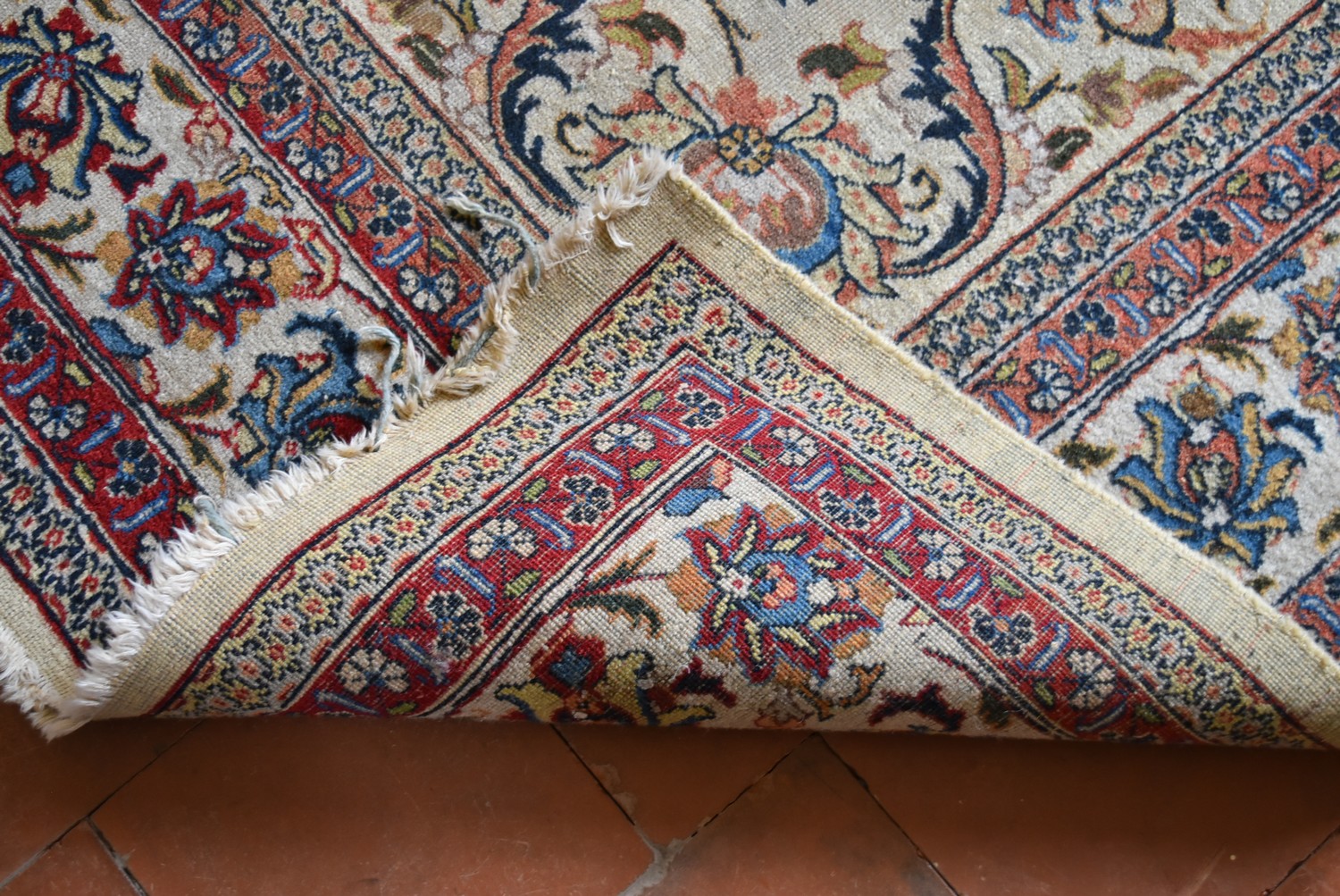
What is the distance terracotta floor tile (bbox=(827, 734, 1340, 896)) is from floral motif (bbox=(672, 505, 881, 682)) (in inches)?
7.4

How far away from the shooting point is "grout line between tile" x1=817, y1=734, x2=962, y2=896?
0.88 m

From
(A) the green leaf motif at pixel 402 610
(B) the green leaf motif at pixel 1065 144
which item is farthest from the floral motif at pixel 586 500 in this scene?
(B) the green leaf motif at pixel 1065 144

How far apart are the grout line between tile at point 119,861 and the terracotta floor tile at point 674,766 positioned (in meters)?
0.38

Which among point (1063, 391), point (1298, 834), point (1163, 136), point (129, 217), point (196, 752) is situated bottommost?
point (196, 752)

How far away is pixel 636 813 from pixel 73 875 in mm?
483

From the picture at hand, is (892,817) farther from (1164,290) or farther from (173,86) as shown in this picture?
(173,86)

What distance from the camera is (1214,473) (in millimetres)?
925

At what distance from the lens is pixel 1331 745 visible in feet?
2.75

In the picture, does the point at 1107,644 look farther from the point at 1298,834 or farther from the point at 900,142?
the point at 900,142

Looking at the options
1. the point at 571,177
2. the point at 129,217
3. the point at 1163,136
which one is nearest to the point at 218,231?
the point at 129,217

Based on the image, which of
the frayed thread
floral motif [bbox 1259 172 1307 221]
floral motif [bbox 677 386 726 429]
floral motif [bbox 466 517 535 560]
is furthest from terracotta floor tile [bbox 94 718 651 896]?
floral motif [bbox 1259 172 1307 221]

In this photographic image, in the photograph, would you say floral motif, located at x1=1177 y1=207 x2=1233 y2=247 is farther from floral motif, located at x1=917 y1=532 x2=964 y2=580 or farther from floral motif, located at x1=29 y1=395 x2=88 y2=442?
floral motif, located at x1=29 y1=395 x2=88 y2=442

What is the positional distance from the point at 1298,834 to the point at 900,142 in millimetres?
741

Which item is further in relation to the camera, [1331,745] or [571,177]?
[571,177]
